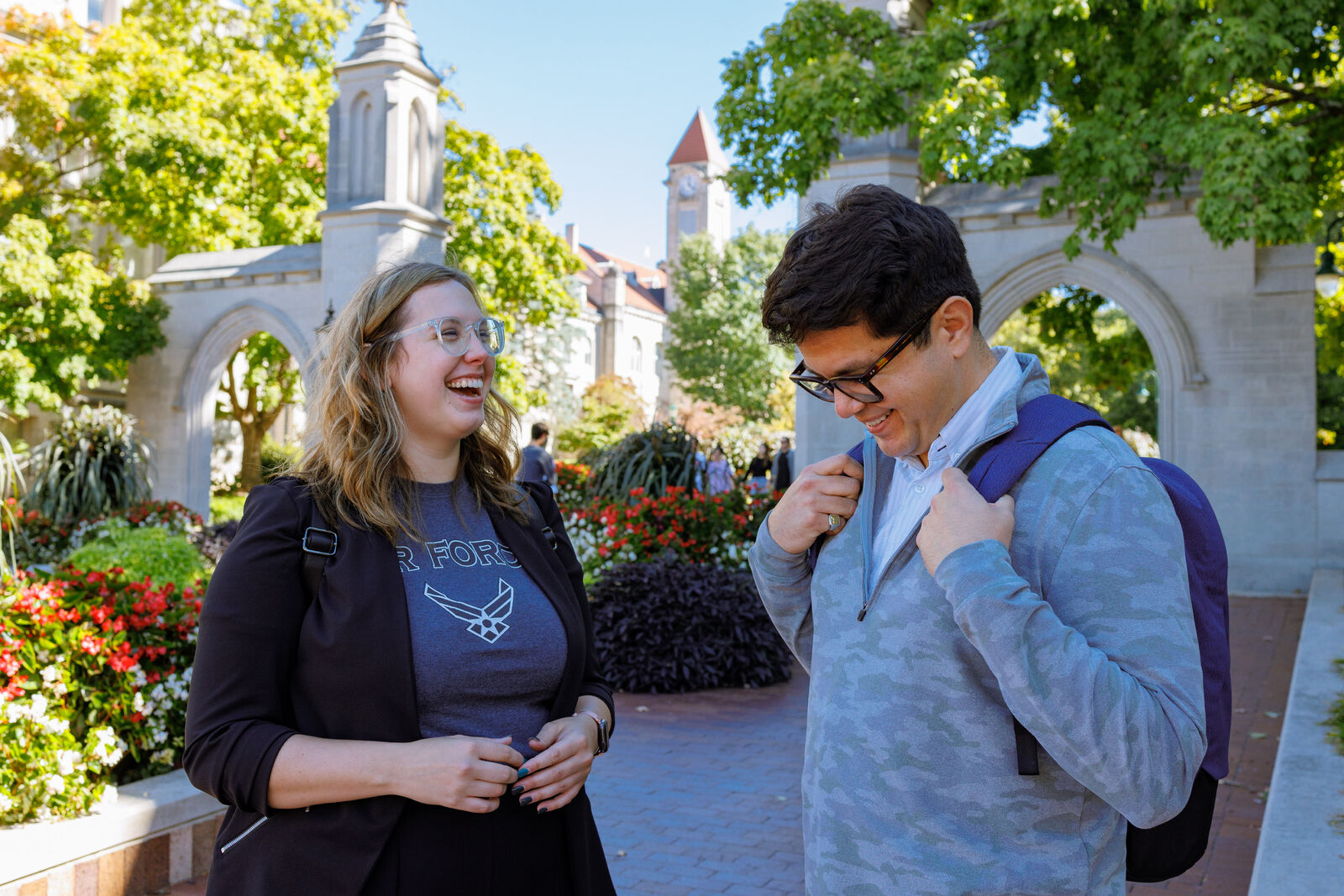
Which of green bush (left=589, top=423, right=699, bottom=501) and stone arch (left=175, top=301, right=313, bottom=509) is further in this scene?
stone arch (left=175, top=301, right=313, bottom=509)

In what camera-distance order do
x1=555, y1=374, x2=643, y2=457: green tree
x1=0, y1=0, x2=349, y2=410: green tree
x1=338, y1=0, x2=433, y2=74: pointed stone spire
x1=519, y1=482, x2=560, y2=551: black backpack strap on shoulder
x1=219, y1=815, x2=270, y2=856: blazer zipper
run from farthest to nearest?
x1=555, y1=374, x2=643, y2=457: green tree, x1=0, y1=0, x2=349, y2=410: green tree, x1=338, y1=0, x2=433, y2=74: pointed stone spire, x1=519, y1=482, x2=560, y2=551: black backpack strap on shoulder, x1=219, y1=815, x2=270, y2=856: blazer zipper

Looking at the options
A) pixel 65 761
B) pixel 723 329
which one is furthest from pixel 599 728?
pixel 723 329

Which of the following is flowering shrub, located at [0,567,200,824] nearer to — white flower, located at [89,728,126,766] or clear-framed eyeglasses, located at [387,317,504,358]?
white flower, located at [89,728,126,766]

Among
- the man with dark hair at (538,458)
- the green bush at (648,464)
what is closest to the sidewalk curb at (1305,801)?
the green bush at (648,464)

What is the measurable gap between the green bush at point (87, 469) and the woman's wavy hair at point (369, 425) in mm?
12199

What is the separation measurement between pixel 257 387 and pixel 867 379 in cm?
2359

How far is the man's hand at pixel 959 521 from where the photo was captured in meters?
1.38

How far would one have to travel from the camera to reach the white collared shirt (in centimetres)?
157

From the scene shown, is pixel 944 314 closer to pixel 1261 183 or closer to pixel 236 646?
pixel 236 646

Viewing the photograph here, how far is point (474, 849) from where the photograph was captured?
76.9 inches

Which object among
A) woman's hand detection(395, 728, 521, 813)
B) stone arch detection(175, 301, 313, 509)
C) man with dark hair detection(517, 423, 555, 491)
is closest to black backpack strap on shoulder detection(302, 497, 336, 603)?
woman's hand detection(395, 728, 521, 813)

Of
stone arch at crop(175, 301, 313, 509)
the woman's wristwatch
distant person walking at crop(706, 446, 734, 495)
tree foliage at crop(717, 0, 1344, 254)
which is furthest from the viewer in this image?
stone arch at crop(175, 301, 313, 509)

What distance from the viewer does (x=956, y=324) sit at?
5.08 ft

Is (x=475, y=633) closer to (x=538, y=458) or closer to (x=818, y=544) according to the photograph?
(x=818, y=544)
